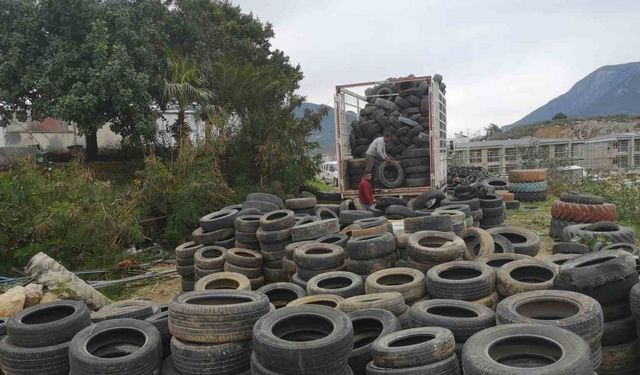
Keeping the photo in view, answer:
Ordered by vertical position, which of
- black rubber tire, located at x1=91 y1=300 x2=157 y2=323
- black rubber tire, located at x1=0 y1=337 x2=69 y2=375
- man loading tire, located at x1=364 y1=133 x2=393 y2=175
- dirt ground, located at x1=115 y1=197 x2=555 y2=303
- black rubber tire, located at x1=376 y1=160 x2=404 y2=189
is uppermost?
man loading tire, located at x1=364 y1=133 x2=393 y2=175

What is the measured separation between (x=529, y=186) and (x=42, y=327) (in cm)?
1394

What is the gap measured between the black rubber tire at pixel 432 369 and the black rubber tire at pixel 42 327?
2.79m

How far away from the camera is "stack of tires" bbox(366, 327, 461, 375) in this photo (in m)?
3.45

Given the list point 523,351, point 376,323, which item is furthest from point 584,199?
point 523,351

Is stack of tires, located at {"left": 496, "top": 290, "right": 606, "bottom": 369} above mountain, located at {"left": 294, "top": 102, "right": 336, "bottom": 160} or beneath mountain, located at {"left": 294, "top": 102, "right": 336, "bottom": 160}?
beneath

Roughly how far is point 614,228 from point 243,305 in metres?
6.84

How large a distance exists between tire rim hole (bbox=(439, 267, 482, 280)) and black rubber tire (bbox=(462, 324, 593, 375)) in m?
1.70

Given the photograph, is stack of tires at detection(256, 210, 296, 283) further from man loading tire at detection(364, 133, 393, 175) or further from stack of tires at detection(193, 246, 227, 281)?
man loading tire at detection(364, 133, 393, 175)

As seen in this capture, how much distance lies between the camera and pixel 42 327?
4324 mm

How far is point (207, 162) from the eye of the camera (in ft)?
37.8

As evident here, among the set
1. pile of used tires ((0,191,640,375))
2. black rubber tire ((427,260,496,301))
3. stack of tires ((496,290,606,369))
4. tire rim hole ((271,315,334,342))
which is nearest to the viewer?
pile of used tires ((0,191,640,375))

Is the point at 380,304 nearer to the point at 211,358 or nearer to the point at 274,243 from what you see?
the point at 211,358

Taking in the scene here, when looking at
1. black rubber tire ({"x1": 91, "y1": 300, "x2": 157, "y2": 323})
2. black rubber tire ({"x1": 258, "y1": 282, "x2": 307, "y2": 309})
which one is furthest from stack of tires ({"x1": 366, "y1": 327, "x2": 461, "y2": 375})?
black rubber tire ({"x1": 91, "y1": 300, "x2": 157, "y2": 323})

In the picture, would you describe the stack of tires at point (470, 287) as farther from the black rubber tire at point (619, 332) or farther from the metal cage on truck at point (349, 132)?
the metal cage on truck at point (349, 132)
